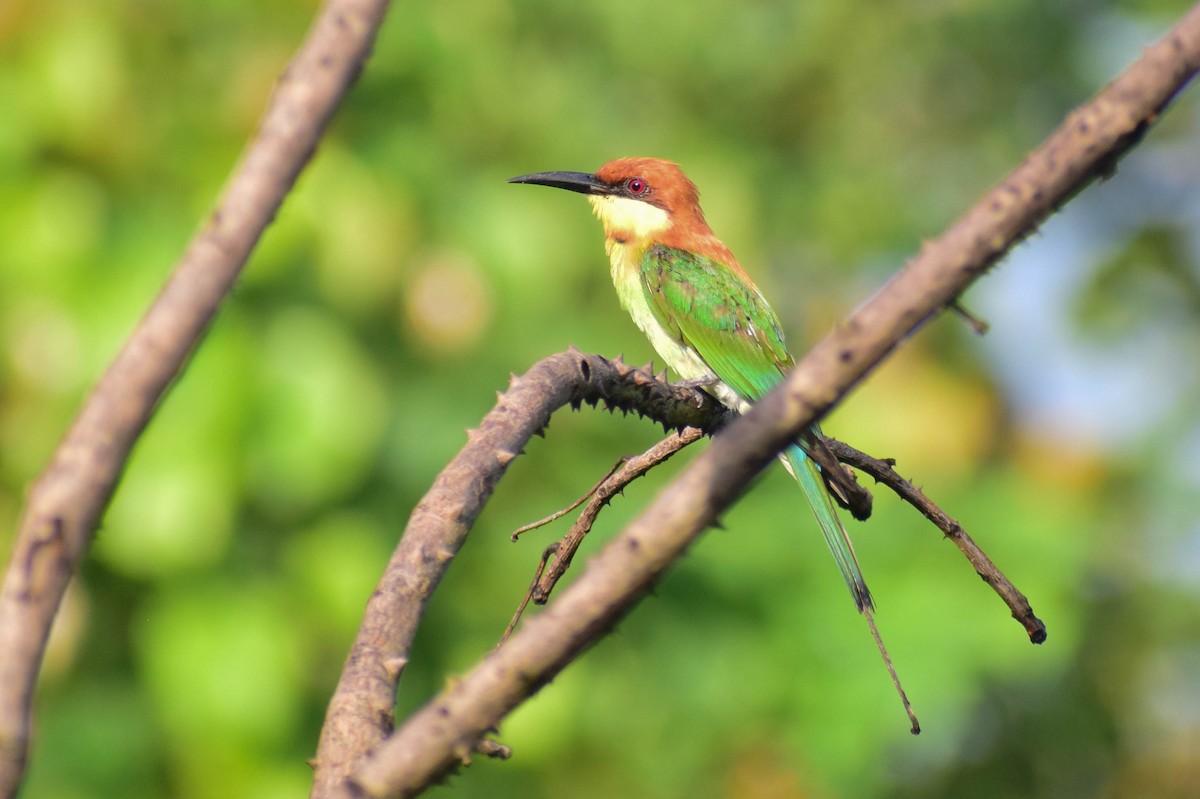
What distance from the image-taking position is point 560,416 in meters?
3.89

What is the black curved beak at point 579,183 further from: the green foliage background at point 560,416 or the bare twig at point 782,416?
the bare twig at point 782,416

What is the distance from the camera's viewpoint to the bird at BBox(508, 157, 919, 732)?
131 inches

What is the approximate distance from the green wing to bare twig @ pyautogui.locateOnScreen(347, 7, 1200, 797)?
90.6 inches

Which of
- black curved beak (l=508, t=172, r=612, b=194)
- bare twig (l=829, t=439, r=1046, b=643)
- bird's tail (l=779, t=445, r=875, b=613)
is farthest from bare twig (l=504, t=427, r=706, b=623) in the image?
black curved beak (l=508, t=172, r=612, b=194)

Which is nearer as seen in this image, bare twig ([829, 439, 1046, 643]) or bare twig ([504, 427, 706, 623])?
bare twig ([829, 439, 1046, 643])

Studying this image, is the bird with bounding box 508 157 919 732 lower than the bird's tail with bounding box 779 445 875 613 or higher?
higher

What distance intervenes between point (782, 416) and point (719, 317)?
8.40 ft

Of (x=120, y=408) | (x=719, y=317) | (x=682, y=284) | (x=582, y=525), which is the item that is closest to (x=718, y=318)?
(x=719, y=317)

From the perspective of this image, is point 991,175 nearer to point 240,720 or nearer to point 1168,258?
point 1168,258

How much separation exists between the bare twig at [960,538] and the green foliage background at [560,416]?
96 cm

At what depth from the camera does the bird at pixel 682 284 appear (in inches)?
131

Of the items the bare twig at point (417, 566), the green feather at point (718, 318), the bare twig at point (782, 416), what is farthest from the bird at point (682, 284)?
the bare twig at point (782, 416)

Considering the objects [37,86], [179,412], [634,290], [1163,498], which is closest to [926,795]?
[1163,498]

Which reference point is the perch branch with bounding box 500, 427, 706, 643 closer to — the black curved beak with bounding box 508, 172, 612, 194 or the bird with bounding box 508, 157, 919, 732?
the bird with bounding box 508, 157, 919, 732
